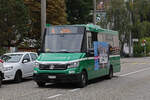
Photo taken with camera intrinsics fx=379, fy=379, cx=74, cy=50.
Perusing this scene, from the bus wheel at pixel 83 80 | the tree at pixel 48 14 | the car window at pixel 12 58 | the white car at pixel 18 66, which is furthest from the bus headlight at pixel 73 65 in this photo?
the tree at pixel 48 14

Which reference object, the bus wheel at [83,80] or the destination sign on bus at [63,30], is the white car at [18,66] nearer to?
the destination sign on bus at [63,30]

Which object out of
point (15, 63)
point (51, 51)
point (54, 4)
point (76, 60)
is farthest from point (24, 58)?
point (54, 4)

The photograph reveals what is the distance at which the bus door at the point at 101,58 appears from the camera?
702 inches

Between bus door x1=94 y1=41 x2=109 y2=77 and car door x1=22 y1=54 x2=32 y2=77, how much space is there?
3.73 m

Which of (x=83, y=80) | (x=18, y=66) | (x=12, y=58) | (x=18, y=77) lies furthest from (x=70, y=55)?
(x=12, y=58)

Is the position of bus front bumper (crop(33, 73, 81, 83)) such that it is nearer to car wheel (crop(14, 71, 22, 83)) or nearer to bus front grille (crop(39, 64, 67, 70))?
bus front grille (crop(39, 64, 67, 70))

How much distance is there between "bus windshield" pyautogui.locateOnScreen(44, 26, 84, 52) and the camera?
16281 millimetres

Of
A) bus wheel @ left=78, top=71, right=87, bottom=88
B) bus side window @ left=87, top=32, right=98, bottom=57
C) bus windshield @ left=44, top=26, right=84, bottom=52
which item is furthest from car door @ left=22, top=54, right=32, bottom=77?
bus wheel @ left=78, top=71, right=87, bottom=88

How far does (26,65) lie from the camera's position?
19.5 metres

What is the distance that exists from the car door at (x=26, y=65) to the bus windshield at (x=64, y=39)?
3.00 meters

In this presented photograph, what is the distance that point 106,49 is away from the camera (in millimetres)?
19547

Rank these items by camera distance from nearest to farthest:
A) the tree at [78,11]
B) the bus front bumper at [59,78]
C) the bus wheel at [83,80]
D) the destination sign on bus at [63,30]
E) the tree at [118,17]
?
the bus front bumper at [59,78] → the bus wheel at [83,80] → the destination sign on bus at [63,30] → the tree at [78,11] → the tree at [118,17]

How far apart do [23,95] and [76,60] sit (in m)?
2.96

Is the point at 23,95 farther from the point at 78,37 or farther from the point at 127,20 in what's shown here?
the point at 127,20
